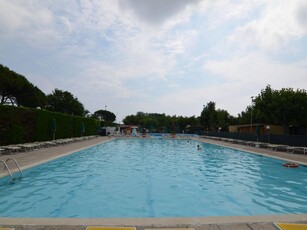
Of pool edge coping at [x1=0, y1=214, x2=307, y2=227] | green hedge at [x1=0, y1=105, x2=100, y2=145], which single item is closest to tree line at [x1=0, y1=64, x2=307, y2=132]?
green hedge at [x1=0, y1=105, x2=100, y2=145]

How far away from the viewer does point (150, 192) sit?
8008 mm

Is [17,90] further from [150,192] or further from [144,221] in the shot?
[144,221]

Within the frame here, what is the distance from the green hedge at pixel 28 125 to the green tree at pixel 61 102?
36.4 meters

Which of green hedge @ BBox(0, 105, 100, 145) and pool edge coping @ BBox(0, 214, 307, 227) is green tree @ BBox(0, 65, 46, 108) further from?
pool edge coping @ BBox(0, 214, 307, 227)

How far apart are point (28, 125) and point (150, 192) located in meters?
13.8

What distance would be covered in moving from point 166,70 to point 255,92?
1957cm

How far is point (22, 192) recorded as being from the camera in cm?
745

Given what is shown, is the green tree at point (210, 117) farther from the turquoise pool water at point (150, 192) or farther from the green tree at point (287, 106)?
the turquoise pool water at point (150, 192)

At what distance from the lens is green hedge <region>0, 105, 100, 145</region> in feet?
50.2

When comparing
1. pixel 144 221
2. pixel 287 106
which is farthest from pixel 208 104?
pixel 144 221

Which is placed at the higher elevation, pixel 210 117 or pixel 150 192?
pixel 210 117

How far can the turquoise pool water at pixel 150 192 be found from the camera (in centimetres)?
629

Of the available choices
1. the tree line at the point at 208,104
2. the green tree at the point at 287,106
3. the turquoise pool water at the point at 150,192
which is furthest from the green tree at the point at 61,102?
the turquoise pool water at the point at 150,192

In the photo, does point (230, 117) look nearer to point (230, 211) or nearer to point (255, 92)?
point (255, 92)
